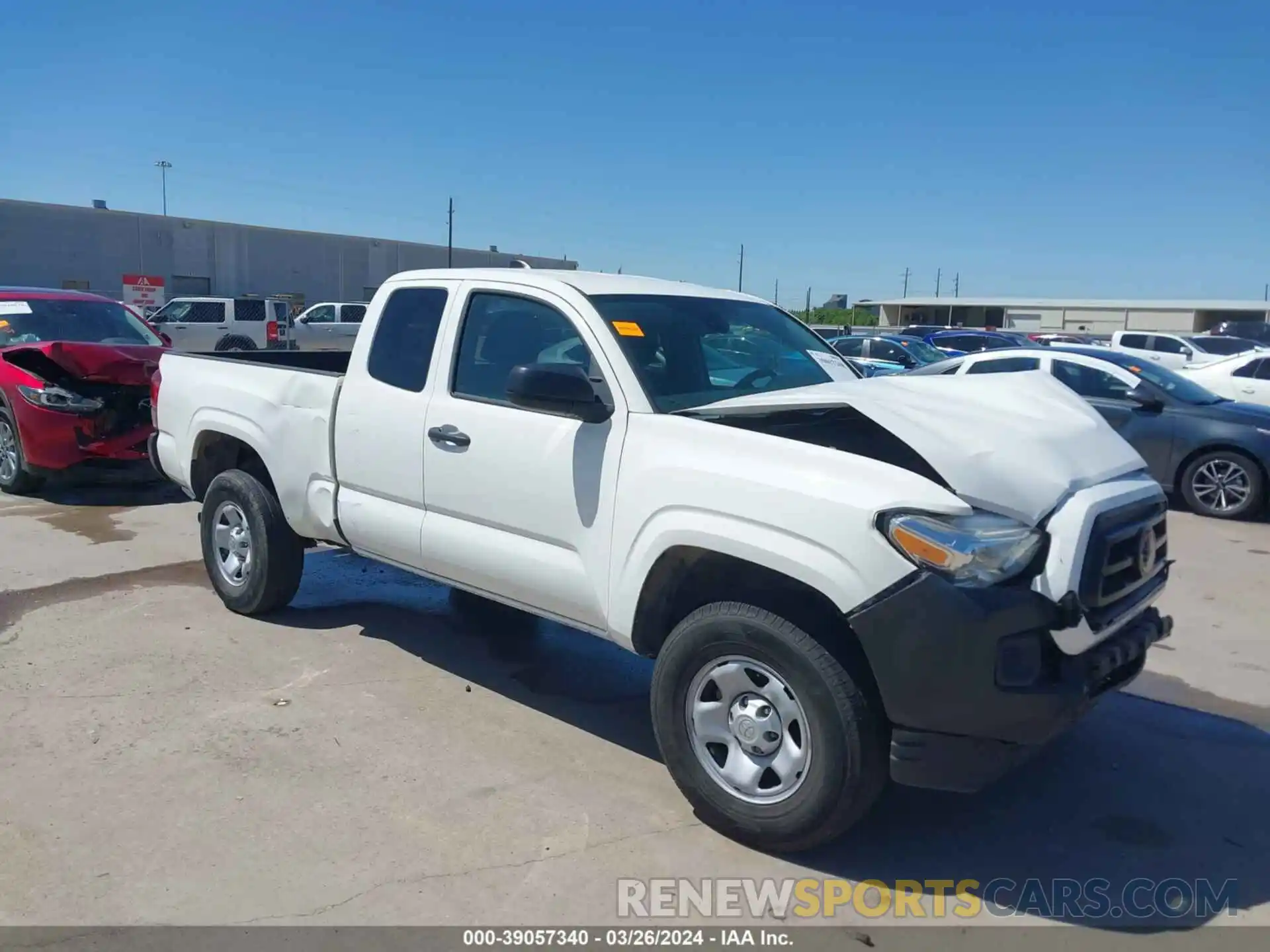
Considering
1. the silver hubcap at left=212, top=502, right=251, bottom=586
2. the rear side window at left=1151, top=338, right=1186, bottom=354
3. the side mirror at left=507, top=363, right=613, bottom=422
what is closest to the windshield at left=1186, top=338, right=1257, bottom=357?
the rear side window at left=1151, top=338, right=1186, bottom=354

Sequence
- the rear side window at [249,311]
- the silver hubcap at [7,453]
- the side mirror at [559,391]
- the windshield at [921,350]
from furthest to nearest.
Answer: the rear side window at [249,311] < the windshield at [921,350] < the silver hubcap at [7,453] < the side mirror at [559,391]

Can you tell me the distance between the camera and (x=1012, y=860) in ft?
11.8

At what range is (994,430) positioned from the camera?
3.58 m

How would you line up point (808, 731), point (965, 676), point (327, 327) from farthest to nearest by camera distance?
point (327, 327)
point (808, 731)
point (965, 676)

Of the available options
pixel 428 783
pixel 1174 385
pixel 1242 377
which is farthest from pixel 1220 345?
pixel 428 783

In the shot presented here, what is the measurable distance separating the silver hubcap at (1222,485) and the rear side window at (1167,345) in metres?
17.6

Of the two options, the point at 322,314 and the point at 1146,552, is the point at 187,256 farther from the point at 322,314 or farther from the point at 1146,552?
the point at 1146,552

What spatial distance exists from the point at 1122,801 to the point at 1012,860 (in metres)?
0.76

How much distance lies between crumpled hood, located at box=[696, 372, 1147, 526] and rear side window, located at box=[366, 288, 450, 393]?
1605 mm

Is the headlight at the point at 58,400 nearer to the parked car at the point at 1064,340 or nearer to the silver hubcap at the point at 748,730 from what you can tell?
the silver hubcap at the point at 748,730

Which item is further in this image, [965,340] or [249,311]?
[249,311]

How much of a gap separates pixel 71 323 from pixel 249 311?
18766mm

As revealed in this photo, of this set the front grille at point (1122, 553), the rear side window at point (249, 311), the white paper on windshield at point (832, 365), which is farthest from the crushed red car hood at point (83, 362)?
the rear side window at point (249, 311)

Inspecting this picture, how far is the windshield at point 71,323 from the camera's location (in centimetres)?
965
